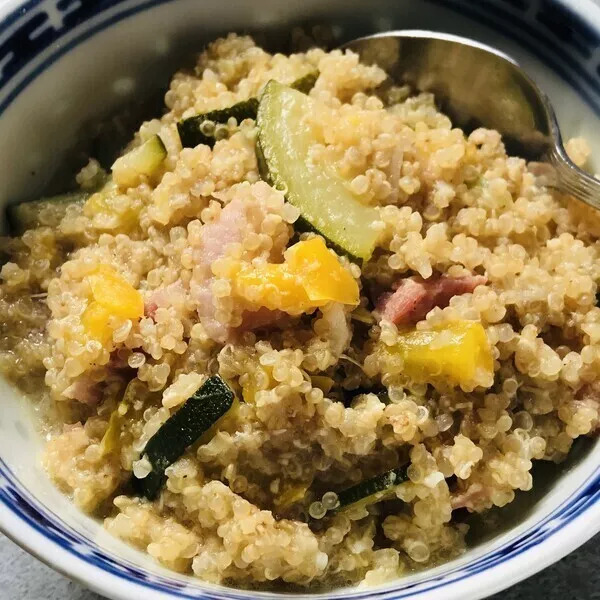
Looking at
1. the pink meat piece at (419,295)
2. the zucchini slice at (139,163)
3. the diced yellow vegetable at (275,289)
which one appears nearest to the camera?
the diced yellow vegetable at (275,289)

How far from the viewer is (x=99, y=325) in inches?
59.7

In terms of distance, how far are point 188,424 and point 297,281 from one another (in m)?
0.34

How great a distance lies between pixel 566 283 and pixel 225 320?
27.8 inches

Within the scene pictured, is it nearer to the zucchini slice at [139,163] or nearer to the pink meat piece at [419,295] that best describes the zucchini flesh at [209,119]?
the zucchini slice at [139,163]

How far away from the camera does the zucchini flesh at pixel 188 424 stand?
1.46 metres

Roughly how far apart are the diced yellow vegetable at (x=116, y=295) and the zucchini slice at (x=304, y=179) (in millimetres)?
377

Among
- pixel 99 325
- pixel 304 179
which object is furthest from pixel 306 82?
pixel 99 325

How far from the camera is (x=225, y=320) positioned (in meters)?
1.49

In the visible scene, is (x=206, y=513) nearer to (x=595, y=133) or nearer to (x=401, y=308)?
(x=401, y=308)

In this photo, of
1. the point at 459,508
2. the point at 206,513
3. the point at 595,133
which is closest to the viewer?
the point at 206,513

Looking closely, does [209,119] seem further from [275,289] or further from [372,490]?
[372,490]

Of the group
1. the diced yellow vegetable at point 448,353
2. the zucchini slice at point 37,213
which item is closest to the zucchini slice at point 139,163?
the zucchini slice at point 37,213

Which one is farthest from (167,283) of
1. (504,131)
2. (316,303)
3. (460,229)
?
(504,131)

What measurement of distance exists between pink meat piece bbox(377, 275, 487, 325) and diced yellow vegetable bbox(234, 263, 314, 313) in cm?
20
